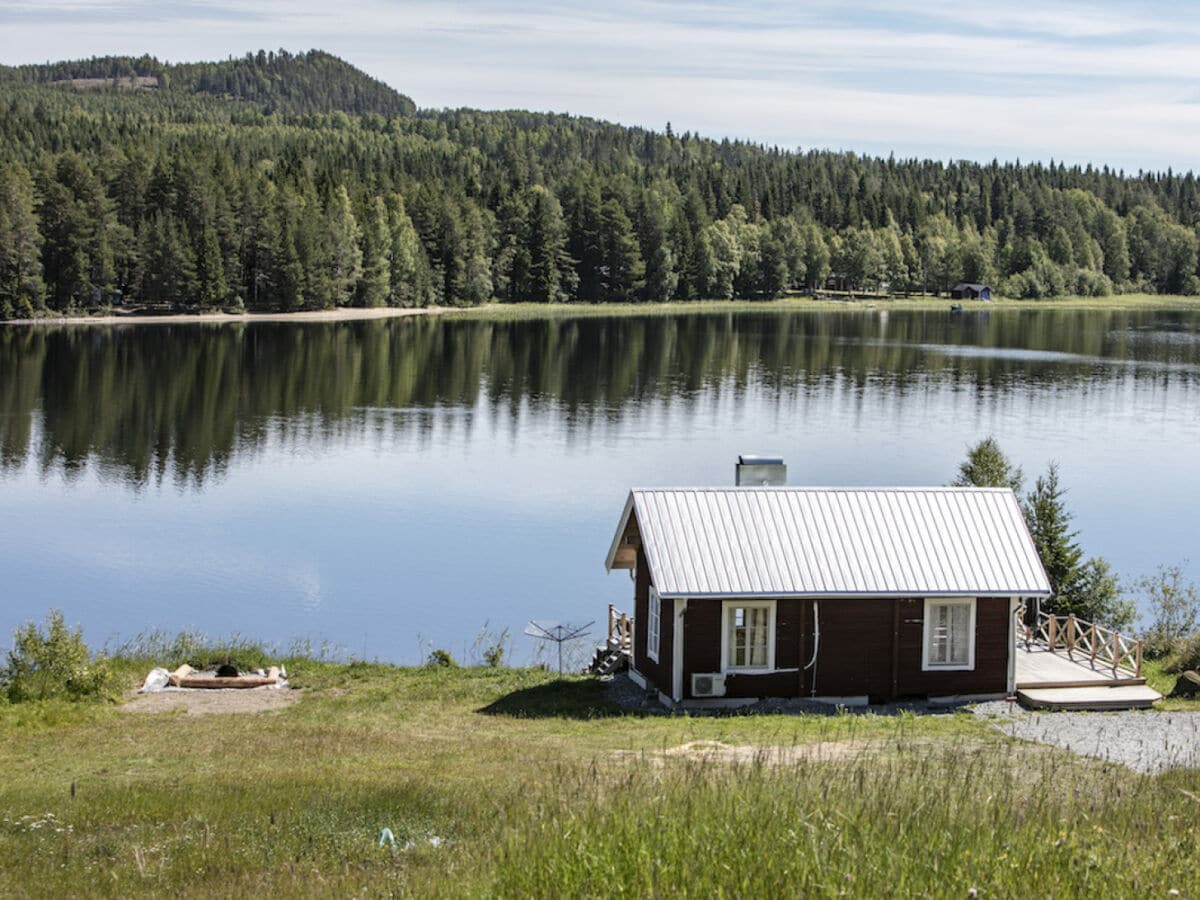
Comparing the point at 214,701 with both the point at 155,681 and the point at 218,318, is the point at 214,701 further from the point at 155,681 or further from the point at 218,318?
the point at 218,318

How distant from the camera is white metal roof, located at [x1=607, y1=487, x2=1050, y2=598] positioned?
988 inches

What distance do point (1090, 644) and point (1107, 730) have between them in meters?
6.11

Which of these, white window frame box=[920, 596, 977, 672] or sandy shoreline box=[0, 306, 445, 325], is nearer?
white window frame box=[920, 596, 977, 672]

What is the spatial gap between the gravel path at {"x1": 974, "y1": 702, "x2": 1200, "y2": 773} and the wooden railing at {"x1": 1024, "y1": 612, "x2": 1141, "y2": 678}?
230 centimetres

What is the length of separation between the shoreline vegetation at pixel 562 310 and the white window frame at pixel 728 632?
103 m

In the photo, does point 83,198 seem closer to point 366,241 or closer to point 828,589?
point 366,241

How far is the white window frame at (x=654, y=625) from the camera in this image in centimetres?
2587

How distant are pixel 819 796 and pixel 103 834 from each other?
281 inches

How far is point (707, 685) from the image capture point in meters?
25.0

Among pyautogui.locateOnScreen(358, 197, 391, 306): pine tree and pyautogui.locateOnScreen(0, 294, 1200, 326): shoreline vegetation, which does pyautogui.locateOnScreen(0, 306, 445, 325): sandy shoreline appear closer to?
pyautogui.locateOnScreen(0, 294, 1200, 326): shoreline vegetation

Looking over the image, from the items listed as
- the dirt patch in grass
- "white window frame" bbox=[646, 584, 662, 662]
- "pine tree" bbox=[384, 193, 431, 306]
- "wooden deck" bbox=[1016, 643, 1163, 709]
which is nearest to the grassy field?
the dirt patch in grass

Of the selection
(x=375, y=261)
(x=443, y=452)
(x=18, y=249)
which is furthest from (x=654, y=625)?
(x=375, y=261)

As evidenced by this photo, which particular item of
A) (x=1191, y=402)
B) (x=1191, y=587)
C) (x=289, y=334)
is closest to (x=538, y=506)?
(x=1191, y=587)

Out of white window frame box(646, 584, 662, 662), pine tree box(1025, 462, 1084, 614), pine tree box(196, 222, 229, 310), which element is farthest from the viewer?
pine tree box(196, 222, 229, 310)
